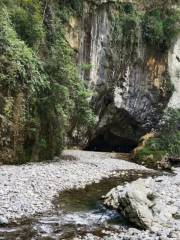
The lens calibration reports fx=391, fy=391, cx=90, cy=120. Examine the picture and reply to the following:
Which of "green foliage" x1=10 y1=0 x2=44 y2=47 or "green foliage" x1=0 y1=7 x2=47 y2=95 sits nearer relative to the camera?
"green foliage" x1=0 y1=7 x2=47 y2=95

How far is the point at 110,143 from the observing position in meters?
25.2

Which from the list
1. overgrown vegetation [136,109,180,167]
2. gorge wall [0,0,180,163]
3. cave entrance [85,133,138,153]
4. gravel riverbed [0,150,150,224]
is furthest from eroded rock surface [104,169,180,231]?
cave entrance [85,133,138,153]

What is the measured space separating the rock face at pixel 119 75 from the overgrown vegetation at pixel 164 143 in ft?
8.26

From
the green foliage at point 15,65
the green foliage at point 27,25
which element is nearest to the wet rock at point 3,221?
the green foliage at point 15,65

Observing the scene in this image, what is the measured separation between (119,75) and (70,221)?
49.8 ft

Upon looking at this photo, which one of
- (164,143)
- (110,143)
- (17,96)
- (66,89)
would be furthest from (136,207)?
(110,143)

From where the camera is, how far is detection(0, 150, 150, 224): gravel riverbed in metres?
7.78

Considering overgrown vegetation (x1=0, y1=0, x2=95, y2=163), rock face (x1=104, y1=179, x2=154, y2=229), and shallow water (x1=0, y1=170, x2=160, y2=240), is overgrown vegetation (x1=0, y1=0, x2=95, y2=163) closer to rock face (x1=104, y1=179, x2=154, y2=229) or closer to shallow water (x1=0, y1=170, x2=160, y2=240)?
shallow water (x1=0, y1=170, x2=160, y2=240)

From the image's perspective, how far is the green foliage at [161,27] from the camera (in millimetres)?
22344

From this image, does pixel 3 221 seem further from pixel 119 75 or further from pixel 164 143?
pixel 119 75

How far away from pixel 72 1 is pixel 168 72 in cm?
779

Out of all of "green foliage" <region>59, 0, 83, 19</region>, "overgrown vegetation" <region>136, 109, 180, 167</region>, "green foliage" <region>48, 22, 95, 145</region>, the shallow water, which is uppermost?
"green foliage" <region>59, 0, 83, 19</region>

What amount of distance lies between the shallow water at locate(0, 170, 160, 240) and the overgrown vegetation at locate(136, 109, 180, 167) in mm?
7551

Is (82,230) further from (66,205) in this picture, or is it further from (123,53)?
(123,53)
